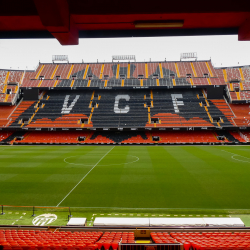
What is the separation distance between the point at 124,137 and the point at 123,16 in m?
37.7

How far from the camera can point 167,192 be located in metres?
13.0

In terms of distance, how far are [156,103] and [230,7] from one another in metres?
45.1

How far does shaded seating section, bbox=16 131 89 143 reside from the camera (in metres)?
39.7

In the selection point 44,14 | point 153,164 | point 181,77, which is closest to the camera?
point 44,14

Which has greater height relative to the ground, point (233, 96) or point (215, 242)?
point (233, 96)

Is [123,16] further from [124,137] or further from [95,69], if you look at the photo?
[95,69]

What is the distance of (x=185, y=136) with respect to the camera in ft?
132

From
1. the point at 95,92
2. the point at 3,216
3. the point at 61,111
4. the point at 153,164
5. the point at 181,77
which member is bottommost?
the point at 3,216

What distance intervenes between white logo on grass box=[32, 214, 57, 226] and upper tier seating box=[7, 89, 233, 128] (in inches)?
1256

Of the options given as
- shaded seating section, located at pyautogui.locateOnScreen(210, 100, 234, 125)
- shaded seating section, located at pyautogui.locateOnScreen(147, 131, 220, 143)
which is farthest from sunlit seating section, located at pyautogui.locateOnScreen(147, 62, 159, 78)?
shaded seating section, located at pyautogui.locateOnScreen(147, 131, 220, 143)

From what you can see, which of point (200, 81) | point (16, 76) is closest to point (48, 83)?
point (16, 76)

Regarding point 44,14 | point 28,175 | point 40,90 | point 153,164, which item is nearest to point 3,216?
point 28,175

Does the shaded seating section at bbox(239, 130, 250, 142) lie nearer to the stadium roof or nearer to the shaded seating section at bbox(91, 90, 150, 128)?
the shaded seating section at bbox(91, 90, 150, 128)

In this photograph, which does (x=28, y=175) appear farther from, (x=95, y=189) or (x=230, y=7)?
(x=230, y=7)
